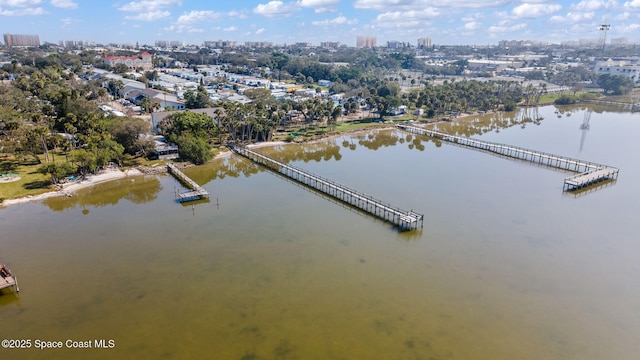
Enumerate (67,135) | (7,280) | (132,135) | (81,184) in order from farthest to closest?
(67,135), (132,135), (81,184), (7,280)

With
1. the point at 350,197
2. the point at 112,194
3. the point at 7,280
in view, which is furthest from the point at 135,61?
the point at 7,280


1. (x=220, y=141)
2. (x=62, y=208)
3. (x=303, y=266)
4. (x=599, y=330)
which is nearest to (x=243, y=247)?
(x=303, y=266)

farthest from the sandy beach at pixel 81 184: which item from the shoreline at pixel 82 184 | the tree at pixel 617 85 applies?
the tree at pixel 617 85

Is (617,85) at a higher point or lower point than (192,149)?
higher

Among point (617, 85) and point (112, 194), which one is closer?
point (112, 194)

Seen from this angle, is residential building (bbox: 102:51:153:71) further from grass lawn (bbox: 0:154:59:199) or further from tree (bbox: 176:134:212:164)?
tree (bbox: 176:134:212:164)

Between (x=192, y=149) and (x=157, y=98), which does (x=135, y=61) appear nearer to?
(x=157, y=98)
